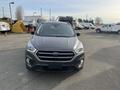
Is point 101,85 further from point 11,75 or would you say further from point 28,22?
point 28,22

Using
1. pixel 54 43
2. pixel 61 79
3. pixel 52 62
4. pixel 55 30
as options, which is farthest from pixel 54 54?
pixel 55 30

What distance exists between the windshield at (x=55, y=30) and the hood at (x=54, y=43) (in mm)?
633

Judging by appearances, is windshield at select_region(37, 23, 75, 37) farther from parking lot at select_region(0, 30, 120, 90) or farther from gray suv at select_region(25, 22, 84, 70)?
parking lot at select_region(0, 30, 120, 90)

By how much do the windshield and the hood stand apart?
2.08ft

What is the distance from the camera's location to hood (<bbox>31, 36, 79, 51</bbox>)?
6576 mm

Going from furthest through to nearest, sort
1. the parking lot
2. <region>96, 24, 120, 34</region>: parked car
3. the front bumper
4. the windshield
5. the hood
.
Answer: <region>96, 24, 120, 34</region>: parked car, the windshield, the hood, the front bumper, the parking lot

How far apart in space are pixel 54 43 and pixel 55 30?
1.65 m

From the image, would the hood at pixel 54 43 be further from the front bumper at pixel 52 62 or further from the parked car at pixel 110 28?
the parked car at pixel 110 28

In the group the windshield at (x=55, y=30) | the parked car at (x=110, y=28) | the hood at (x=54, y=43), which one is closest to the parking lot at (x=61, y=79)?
the hood at (x=54, y=43)

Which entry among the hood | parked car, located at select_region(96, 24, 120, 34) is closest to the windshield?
the hood

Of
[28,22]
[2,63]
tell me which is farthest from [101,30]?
[2,63]

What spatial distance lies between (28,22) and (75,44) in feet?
99.6

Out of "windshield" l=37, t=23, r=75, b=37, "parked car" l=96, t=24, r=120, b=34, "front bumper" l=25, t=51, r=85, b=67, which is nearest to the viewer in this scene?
"front bumper" l=25, t=51, r=85, b=67

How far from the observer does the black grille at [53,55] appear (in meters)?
6.45
